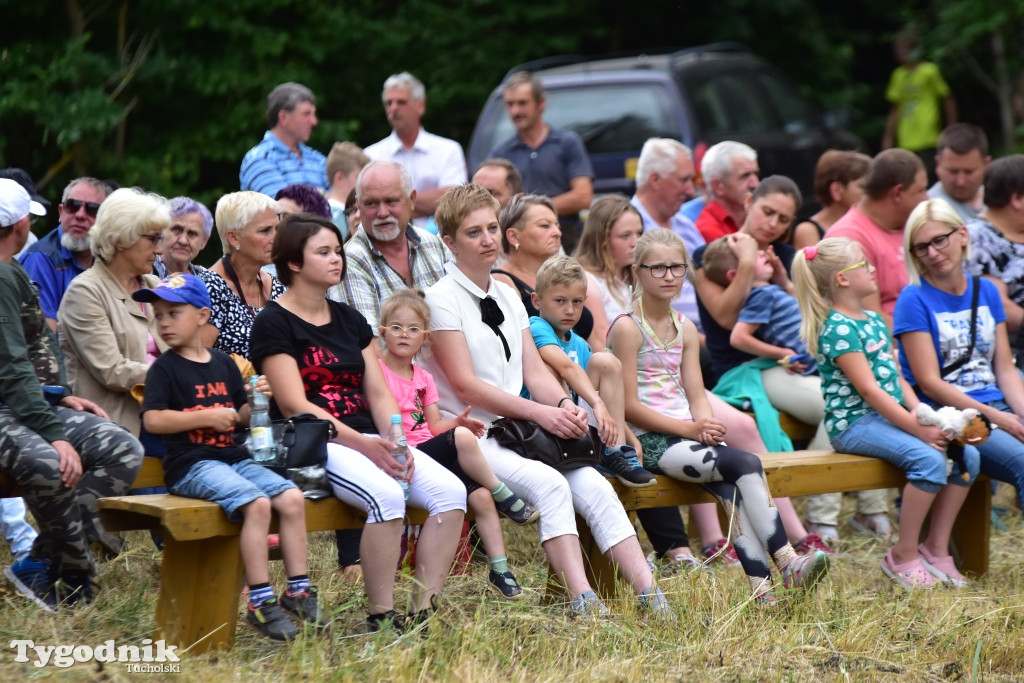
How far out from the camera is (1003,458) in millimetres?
5805

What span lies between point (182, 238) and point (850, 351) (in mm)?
2996

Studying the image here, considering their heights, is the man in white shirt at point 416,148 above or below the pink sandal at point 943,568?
above

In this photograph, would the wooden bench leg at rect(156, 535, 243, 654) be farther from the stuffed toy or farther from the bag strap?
the bag strap

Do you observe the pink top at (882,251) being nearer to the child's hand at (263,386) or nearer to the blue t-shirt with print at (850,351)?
the blue t-shirt with print at (850,351)

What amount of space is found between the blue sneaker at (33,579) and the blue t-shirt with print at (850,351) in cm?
330

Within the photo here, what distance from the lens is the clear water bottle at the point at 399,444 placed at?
15.2 ft

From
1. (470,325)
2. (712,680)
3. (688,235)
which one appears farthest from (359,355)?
(688,235)

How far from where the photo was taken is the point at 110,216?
523 cm

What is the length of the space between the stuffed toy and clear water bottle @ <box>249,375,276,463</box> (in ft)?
9.25

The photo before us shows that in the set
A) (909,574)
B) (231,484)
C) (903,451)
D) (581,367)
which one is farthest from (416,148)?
(231,484)

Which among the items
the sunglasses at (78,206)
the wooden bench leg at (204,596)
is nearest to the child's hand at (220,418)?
the wooden bench leg at (204,596)

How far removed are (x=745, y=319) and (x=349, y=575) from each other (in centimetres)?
237

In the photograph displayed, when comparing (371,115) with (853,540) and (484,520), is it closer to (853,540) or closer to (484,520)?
(853,540)

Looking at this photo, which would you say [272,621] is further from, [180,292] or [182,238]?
[182,238]
